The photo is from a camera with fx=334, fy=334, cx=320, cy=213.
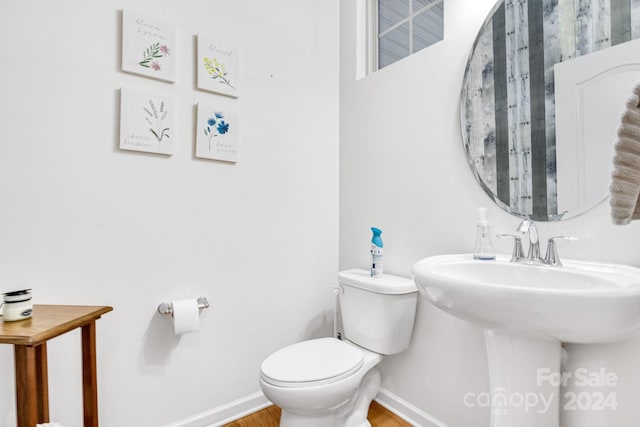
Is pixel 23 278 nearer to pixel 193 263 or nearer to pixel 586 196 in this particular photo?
pixel 193 263

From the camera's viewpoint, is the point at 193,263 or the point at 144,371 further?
the point at 193,263

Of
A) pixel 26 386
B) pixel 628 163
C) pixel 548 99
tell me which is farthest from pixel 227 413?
pixel 548 99

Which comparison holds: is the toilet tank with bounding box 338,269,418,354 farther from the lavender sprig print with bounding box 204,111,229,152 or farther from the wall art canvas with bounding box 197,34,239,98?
the wall art canvas with bounding box 197,34,239,98

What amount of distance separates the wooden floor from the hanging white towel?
54.3 inches

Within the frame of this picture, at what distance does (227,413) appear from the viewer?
5.12ft

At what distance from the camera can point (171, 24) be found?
1425 mm

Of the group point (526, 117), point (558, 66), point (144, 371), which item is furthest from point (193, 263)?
point (558, 66)

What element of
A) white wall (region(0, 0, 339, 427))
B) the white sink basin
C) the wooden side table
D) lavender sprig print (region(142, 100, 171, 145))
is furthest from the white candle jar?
the white sink basin

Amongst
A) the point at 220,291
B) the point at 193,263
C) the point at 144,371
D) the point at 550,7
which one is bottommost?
the point at 144,371

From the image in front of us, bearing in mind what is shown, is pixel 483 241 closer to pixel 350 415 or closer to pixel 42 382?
pixel 350 415

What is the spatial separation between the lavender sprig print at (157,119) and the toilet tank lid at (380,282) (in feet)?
3.36

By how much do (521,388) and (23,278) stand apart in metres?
1.64

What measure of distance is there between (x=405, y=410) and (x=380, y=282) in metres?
0.65

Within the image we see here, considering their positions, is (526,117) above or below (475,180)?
above
